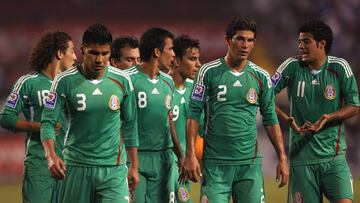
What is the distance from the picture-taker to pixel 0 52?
16344 millimetres

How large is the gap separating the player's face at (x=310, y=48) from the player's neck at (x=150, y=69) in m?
1.54

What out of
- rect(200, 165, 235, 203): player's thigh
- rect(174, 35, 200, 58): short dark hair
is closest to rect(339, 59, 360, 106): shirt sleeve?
rect(200, 165, 235, 203): player's thigh

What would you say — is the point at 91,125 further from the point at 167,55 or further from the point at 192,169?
the point at 167,55

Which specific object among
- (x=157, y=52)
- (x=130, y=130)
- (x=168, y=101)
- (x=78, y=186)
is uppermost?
(x=157, y=52)

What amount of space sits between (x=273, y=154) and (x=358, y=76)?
2.54 m

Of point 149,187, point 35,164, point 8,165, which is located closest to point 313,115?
point 149,187

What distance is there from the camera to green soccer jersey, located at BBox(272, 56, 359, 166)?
29.8 ft

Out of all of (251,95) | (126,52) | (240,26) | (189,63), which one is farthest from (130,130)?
(126,52)

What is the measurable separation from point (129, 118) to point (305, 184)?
2.25 meters

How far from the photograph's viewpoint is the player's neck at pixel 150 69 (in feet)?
29.5

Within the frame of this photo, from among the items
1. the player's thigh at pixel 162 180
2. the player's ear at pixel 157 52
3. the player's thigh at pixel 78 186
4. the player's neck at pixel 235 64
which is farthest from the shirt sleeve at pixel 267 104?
the player's thigh at pixel 78 186

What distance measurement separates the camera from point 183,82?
969cm

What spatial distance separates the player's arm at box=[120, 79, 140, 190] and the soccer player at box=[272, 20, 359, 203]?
6.34 ft

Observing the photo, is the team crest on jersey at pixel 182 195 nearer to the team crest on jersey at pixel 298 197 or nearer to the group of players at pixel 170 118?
the group of players at pixel 170 118
